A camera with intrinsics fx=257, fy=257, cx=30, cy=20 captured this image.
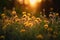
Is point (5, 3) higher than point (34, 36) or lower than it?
higher

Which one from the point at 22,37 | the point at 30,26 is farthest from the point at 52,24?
the point at 22,37

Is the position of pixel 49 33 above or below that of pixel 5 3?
below

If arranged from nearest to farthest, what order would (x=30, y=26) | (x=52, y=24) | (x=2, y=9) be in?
(x=30, y=26) < (x=52, y=24) < (x=2, y=9)

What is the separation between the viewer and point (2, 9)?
340 inches

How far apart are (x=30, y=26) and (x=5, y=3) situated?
11.2 feet

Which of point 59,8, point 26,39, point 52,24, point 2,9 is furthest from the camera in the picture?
point 59,8

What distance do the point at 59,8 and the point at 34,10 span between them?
0.95 m

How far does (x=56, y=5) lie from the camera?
9.51 meters

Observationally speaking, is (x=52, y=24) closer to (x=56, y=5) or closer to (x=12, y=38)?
(x=12, y=38)

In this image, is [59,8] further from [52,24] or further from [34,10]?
[52,24]

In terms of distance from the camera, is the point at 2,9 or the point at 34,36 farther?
the point at 2,9

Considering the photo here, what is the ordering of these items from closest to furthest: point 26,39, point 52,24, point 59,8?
point 26,39
point 52,24
point 59,8

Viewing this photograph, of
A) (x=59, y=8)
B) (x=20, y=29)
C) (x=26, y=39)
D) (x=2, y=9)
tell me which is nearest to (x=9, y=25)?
(x=20, y=29)

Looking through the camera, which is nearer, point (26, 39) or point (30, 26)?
point (26, 39)
